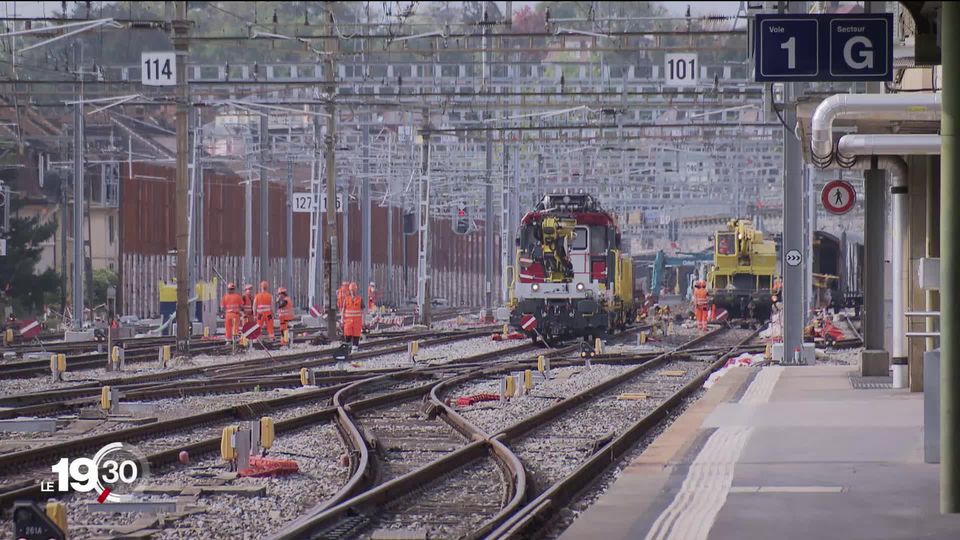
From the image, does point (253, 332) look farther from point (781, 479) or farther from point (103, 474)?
point (781, 479)

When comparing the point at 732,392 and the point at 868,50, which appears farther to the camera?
the point at 732,392

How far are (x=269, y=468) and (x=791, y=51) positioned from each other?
7.21 m

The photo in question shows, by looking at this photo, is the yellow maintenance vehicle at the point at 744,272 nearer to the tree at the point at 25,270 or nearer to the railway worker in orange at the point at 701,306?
the railway worker in orange at the point at 701,306

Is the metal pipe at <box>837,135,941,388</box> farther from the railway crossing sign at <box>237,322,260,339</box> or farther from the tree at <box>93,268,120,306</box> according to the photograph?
the tree at <box>93,268,120,306</box>

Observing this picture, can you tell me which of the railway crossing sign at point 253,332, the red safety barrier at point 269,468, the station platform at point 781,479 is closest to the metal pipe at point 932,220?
the station platform at point 781,479

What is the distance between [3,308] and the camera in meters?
46.8

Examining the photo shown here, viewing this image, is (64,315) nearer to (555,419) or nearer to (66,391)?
(66,391)

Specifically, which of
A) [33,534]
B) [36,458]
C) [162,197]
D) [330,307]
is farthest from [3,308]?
[33,534]

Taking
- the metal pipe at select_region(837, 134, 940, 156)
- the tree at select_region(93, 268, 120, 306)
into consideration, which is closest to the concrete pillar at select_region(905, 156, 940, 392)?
the metal pipe at select_region(837, 134, 940, 156)

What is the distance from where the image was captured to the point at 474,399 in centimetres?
2267

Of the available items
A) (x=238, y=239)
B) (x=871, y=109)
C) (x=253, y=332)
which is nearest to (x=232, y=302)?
(x=253, y=332)

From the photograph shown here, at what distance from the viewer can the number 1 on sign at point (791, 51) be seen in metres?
17.3

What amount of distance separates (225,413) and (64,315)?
97.0ft

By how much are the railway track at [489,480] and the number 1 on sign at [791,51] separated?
14.0 feet
